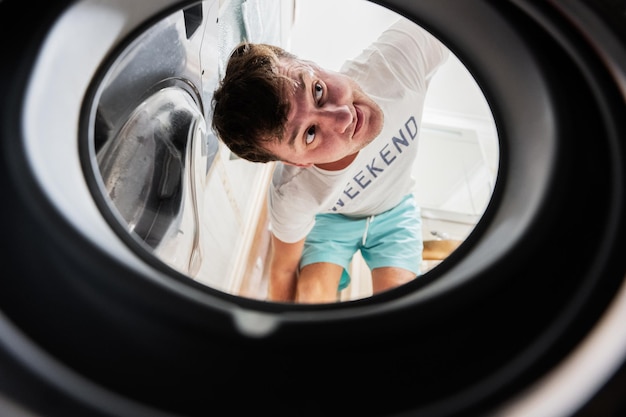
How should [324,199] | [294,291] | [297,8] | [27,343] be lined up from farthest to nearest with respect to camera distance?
1. [297,8]
2. [294,291]
3. [324,199]
4. [27,343]

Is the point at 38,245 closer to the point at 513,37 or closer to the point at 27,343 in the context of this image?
the point at 27,343

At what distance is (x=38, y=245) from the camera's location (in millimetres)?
275

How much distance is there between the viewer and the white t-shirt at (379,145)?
1120 mm

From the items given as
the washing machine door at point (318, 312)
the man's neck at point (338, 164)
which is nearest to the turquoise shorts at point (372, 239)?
the man's neck at point (338, 164)

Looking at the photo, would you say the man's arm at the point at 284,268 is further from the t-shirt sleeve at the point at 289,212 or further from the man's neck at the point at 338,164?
the man's neck at the point at 338,164

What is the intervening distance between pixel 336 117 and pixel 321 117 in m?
0.03

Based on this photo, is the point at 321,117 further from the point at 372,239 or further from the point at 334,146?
the point at 372,239

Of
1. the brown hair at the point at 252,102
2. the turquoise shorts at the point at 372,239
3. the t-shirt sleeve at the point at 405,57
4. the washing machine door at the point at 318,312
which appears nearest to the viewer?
the washing machine door at the point at 318,312

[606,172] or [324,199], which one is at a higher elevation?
[324,199]

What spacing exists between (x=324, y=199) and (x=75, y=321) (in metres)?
0.91

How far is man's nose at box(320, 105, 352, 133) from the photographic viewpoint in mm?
901

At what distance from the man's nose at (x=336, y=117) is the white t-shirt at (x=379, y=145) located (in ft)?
0.68

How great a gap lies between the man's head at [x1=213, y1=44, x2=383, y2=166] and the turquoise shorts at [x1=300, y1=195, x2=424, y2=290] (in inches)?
13.8

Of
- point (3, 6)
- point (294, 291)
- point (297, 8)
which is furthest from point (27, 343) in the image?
point (297, 8)
